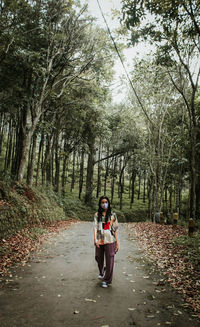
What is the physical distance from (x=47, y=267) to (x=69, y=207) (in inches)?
629

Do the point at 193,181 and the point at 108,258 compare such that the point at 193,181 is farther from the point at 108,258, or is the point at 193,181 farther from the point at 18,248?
the point at 18,248

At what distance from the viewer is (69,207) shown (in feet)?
70.4

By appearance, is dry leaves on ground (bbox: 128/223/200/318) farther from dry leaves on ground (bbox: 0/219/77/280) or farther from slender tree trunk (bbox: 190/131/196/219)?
dry leaves on ground (bbox: 0/219/77/280)

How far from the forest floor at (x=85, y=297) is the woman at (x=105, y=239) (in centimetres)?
26

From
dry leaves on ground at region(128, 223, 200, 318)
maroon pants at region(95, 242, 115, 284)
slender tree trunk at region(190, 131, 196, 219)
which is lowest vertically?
dry leaves on ground at region(128, 223, 200, 318)

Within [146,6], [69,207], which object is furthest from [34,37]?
[69,207]

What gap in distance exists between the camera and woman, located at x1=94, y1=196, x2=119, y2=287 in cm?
468

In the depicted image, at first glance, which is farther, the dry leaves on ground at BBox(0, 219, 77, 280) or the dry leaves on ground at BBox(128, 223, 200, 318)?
the dry leaves on ground at BBox(0, 219, 77, 280)

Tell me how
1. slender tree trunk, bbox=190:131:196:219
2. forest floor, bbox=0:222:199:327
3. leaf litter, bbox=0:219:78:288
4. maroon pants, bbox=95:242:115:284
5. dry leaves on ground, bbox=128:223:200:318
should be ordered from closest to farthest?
forest floor, bbox=0:222:199:327 → dry leaves on ground, bbox=128:223:200:318 → maroon pants, bbox=95:242:115:284 → leaf litter, bbox=0:219:78:288 → slender tree trunk, bbox=190:131:196:219

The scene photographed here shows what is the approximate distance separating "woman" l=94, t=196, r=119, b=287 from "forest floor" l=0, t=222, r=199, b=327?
10.3 inches

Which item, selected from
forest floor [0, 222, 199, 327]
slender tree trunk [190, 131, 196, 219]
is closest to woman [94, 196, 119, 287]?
forest floor [0, 222, 199, 327]

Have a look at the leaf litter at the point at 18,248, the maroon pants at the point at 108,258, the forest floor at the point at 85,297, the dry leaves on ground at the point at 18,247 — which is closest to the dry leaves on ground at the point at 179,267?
the forest floor at the point at 85,297

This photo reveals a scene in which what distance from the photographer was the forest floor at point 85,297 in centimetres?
328

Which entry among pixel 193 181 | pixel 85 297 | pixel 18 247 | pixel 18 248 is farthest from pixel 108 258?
pixel 193 181
